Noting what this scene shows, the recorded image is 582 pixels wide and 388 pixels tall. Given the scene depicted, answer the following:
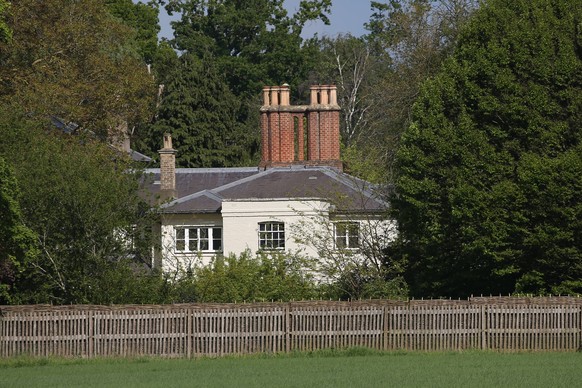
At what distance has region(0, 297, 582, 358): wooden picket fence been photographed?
3334cm

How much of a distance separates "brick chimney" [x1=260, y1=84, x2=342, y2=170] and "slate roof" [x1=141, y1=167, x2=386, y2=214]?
4.75 ft

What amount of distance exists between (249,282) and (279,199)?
9.15 meters

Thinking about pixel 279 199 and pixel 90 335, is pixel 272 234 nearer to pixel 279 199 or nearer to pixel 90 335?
pixel 279 199

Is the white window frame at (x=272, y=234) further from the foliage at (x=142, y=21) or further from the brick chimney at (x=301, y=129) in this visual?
the foliage at (x=142, y=21)

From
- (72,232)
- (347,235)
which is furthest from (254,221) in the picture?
(72,232)

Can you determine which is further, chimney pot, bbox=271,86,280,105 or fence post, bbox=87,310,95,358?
chimney pot, bbox=271,86,280,105

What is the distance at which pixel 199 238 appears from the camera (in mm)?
51750

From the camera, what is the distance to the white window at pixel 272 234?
5097cm

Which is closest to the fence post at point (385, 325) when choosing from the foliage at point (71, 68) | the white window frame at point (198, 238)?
the white window frame at point (198, 238)

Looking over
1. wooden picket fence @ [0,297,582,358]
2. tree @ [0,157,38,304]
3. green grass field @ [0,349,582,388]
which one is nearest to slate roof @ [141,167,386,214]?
wooden picket fence @ [0,297,582,358]

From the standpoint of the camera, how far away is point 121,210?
39094 millimetres

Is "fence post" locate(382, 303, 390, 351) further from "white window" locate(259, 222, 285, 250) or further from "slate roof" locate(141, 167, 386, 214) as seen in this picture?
"white window" locate(259, 222, 285, 250)

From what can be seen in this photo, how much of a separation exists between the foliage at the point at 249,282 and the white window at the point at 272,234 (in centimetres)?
536

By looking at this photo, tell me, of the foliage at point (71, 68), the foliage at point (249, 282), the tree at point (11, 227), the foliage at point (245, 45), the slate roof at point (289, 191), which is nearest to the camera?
the tree at point (11, 227)
